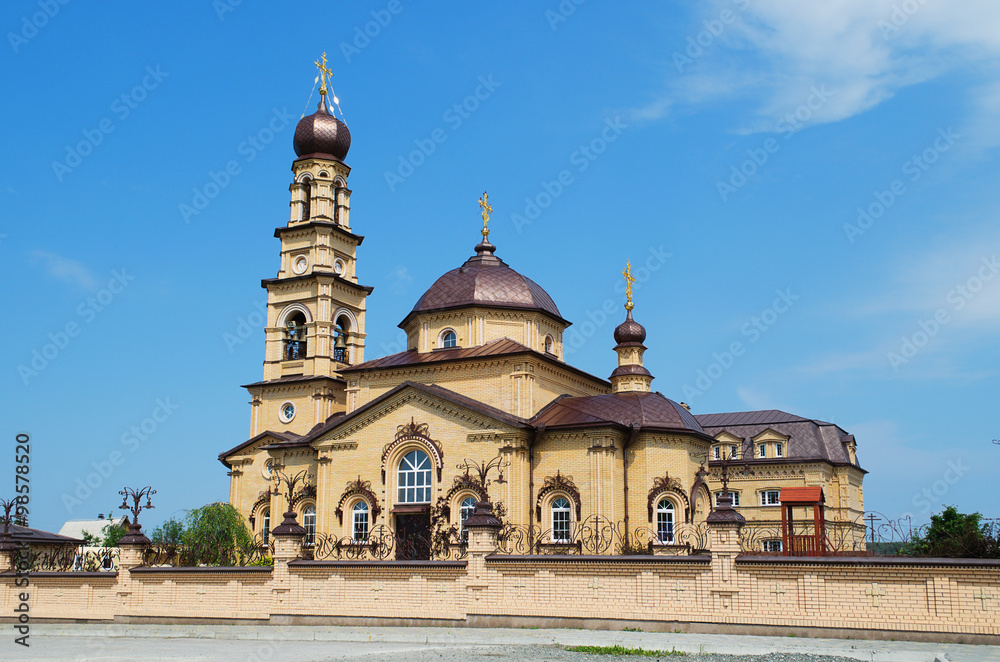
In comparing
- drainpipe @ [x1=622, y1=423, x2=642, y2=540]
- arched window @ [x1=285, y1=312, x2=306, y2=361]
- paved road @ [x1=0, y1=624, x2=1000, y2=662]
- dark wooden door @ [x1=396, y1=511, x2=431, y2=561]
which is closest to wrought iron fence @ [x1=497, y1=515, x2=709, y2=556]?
drainpipe @ [x1=622, y1=423, x2=642, y2=540]

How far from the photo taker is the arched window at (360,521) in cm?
2856

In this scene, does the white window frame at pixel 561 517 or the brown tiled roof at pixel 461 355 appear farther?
the brown tiled roof at pixel 461 355

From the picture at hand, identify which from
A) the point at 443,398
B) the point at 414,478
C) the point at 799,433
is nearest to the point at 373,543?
the point at 414,478

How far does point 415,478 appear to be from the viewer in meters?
28.3

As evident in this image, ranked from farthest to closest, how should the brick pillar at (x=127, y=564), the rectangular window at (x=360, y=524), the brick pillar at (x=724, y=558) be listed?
the rectangular window at (x=360, y=524) → the brick pillar at (x=127, y=564) → the brick pillar at (x=724, y=558)

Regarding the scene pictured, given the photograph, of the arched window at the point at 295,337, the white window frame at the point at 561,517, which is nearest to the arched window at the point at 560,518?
the white window frame at the point at 561,517

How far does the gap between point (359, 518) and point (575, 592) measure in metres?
13.8

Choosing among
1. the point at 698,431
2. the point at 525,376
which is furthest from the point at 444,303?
the point at 698,431

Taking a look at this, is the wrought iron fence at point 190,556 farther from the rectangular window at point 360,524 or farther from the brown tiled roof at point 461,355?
the brown tiled roof at point 461,355

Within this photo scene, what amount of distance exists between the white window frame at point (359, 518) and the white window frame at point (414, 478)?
124 cm

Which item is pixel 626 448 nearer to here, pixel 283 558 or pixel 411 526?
pixel 411 526

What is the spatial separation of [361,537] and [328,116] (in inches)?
708

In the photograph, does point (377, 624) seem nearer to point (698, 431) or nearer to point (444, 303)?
point (698, 431)

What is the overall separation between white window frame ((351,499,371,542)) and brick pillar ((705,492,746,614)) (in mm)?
15166
